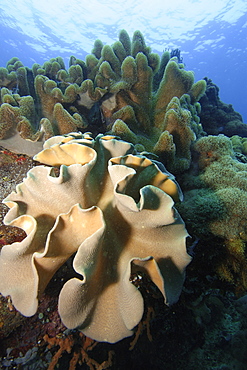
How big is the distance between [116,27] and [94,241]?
49747mm

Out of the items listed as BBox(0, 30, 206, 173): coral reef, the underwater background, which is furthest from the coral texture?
BBox(0, 30, 206, 173): coral reef

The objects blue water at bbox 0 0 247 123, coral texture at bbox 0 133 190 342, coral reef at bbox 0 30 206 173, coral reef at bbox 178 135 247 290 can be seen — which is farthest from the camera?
blue water at bbox 0 0 247 123

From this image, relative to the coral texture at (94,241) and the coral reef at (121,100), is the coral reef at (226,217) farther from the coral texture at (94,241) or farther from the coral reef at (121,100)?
the coral texture at (94,241)

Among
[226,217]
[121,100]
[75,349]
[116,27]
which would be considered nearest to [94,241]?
[75,349]

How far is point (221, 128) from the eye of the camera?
753cm

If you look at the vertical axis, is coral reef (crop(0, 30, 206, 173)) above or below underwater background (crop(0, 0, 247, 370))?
above

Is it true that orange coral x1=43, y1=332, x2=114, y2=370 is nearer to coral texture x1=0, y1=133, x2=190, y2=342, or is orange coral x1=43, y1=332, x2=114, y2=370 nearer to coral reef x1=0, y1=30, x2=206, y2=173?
coral texture x1=0, y1=133, x2=190, y2=342

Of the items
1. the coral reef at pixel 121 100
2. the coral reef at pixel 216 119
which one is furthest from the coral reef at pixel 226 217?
the coral reef at pixel 216 119

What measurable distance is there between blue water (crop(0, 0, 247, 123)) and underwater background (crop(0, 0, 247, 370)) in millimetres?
41144

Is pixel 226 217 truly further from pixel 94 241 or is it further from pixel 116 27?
pixel 116 27

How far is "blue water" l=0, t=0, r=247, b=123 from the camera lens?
115ft

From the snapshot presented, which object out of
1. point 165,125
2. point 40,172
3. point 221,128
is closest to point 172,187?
point 40,172

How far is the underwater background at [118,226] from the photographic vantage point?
1.46 m

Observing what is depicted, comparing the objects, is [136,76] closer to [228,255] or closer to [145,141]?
[145,141]
